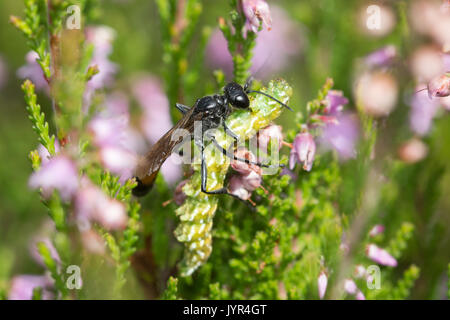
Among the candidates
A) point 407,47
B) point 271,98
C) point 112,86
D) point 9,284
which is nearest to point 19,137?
point 112,86

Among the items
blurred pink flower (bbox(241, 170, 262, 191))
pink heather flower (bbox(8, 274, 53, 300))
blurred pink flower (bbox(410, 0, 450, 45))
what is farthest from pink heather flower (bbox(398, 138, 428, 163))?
pink heather flower (bbox(8, 274, 53, 300))

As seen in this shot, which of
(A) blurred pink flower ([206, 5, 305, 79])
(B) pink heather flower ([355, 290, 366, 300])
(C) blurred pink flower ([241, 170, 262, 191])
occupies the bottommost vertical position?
(B) pink heather flower ([355, 290, 366, 300])

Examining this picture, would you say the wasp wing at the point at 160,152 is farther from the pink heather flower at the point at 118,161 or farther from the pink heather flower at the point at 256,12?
the pink heather flower at the point at 256,12

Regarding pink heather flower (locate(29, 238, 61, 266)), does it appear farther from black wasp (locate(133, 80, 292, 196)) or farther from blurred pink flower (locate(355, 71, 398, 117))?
blurred pink flower (locate(355, 71, 398, 117))

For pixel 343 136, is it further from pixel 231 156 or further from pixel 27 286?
pixel 27 286

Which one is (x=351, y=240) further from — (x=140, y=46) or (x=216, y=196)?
(x=140, y=46)
